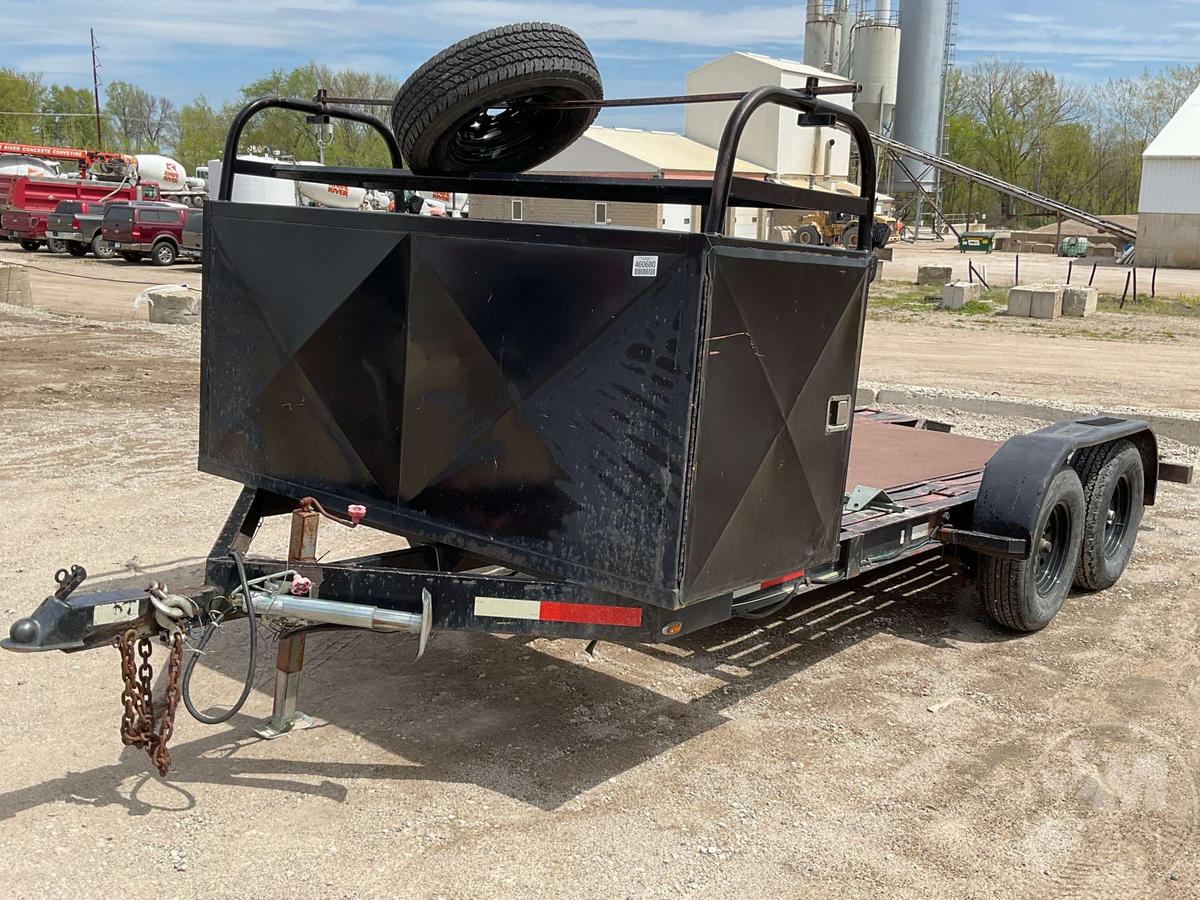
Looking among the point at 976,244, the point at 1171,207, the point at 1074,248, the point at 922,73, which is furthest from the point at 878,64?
the point at 1171,207

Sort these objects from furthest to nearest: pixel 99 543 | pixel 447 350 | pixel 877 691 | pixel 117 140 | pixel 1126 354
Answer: pixel 117 140, pixel 1126 354, pixel 99 543, pixel 877 691, pixel 447 350

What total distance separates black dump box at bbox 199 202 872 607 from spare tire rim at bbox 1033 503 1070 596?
2.09m

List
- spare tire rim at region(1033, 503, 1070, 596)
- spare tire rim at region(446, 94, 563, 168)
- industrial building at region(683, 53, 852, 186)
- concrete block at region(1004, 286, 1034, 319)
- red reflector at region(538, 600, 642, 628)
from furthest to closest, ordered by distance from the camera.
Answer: industrial building at region(683, 53, 852, 186), concrete block at region(1004, 286, 1034, 319), spare tire rim at region(1033, 503, 1070, 596), spare tire rim at region(446, 94, 563, 168), red reflector at region(538, 600, 642, 628)

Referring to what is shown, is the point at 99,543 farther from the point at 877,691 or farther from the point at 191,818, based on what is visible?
the point at 877,691

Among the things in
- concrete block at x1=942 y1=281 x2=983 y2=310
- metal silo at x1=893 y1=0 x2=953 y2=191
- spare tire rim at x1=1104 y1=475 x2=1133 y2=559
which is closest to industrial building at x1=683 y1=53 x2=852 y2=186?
metal silo at x1=893 y1=0 x2=953 y2=191

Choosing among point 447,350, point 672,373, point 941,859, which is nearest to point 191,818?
point 447,350

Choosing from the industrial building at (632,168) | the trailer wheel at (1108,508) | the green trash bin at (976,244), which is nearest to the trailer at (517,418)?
the trailer wheel at (1108,508)

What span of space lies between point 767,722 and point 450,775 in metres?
1.34

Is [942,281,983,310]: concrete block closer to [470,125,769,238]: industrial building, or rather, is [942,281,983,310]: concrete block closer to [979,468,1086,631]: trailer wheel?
[470,125,769,238]: industrial building

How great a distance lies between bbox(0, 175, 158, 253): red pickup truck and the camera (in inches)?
1425

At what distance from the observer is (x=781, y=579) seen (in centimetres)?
434

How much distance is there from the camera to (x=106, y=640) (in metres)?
3.59

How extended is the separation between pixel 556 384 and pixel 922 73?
72.2m

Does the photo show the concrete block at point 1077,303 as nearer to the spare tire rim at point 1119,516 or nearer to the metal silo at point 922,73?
the spare tire rim at point 1119,516
